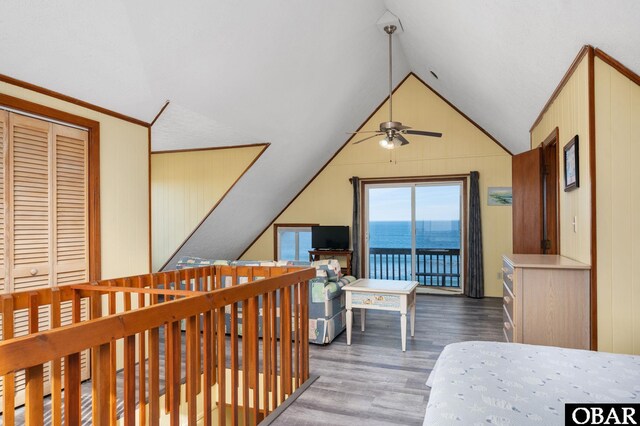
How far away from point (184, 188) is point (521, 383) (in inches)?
230

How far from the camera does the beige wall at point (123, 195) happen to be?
3.30m

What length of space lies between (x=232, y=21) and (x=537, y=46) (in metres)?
2.40

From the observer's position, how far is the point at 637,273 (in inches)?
101

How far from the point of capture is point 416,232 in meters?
7.09

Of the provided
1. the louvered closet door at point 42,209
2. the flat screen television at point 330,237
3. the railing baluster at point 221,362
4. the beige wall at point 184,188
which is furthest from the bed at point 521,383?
the flat screen television at point 330,237

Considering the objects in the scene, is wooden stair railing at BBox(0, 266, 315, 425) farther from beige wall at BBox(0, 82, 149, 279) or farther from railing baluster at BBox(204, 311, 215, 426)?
beige wall at BBox(0, 82, 149, 279)

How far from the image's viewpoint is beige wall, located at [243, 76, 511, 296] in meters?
6.55

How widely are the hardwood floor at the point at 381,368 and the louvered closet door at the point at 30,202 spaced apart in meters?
2.04

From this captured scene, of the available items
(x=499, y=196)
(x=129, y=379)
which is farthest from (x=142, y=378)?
(x=499, y=196)

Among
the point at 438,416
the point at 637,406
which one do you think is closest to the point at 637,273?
the point at 637,406

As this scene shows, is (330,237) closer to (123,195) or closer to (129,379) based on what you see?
(123,195)

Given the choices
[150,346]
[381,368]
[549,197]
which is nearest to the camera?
[150,346]

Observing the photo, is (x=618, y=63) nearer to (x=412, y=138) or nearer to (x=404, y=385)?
(x=404, y=385)

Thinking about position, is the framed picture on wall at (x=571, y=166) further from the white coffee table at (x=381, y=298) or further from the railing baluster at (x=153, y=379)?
the railing baluster at (x=153, y=379)
